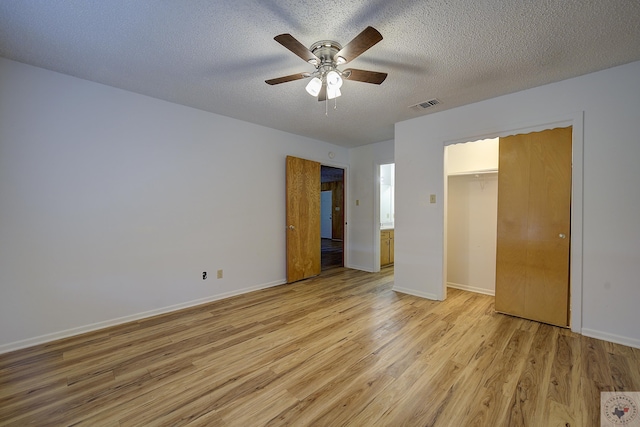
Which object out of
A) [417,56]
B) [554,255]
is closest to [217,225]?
[417,56]

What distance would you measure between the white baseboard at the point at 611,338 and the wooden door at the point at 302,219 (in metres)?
3.50

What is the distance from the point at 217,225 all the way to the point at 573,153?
4126 millimetres

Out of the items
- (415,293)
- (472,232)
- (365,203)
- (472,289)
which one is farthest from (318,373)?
(365,203)

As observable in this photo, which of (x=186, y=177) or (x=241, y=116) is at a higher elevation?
(x=241, y=116)

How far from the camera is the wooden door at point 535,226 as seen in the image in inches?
104

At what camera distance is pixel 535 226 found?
281 centimetres

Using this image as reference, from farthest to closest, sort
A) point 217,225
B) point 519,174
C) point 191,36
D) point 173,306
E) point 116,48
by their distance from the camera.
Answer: point 217,225
point 173,306
point 519,174
point 116,48
point 191,36

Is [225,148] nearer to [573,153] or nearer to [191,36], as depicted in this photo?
[191,36]

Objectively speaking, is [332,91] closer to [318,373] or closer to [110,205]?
[318,373]

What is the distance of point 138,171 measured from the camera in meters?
2.91

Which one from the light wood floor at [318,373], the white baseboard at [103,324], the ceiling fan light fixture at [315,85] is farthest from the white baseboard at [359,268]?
the ceiling fan light fixture at [315,85]

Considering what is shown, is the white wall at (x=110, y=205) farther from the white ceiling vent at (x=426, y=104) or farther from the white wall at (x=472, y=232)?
the white wall at (x=472, y=232)

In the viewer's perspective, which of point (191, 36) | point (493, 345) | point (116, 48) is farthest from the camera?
point (493, 345)

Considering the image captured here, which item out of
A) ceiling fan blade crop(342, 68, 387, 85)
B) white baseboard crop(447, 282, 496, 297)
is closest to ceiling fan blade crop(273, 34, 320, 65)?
ceiling fan blade crop(342, 68, 387, 85)
